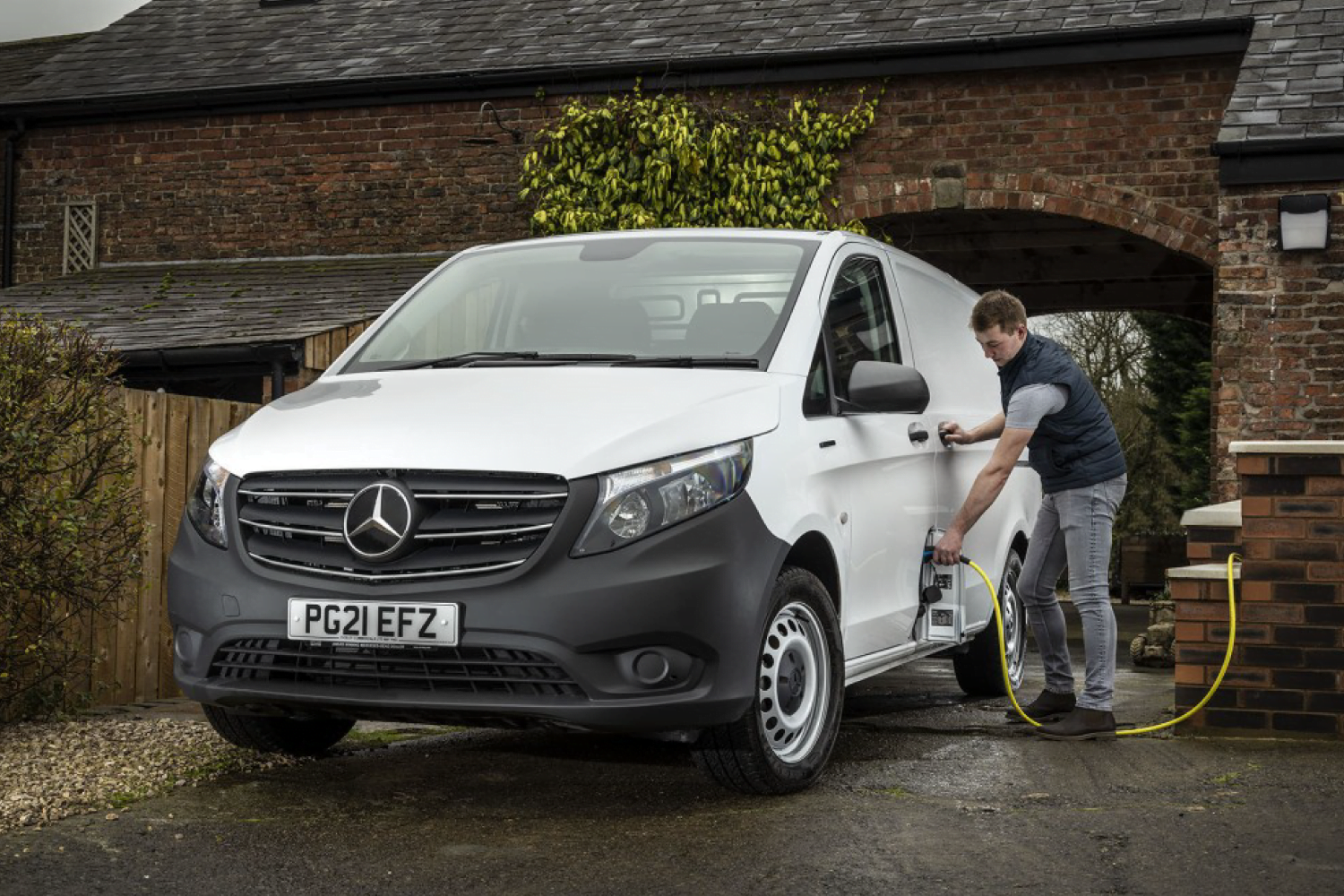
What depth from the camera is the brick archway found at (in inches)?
534

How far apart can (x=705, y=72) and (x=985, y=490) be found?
9.04m

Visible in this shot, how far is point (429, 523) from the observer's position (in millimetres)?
4660

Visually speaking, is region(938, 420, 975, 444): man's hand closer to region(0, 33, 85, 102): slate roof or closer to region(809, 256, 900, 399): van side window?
region(809, 256, 900, 399): van side window

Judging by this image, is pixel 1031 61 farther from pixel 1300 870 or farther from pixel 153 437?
pixel 1300 870

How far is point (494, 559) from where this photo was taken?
460 cm

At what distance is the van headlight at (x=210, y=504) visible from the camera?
16.4 feet

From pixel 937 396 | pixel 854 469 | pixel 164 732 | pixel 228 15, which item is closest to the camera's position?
pixel 854 469

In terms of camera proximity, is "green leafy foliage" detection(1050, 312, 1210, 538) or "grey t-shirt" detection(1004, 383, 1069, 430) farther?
"green leafy foliage" detection(1050, 312, 1210, 538)

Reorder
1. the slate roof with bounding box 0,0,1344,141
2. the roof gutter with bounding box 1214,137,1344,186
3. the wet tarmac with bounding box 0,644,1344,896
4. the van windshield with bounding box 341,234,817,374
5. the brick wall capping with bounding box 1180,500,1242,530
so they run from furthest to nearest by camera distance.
Result: the slate roof with bounding box 0,0,1344,141 → the roof gutter with bounding box 1214,137,1344,186 → the brick wall capping with bounding box 1180,500,1242,530 → the van windshield with bounding box 341,234,817,374 → the wet tarmac with bounding box 0,644,1344,896

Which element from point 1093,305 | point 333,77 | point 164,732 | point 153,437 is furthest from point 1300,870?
point 1093,305

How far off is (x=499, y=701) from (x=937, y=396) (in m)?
3.01

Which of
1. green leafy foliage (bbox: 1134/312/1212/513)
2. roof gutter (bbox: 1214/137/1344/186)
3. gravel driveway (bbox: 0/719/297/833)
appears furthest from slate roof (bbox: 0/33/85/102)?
green leafy foliage (bbox: 1134/312/1212/513)

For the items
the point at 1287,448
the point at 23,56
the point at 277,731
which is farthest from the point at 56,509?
the point at 23,56

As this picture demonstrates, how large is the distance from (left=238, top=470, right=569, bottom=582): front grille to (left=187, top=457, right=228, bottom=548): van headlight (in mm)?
159
